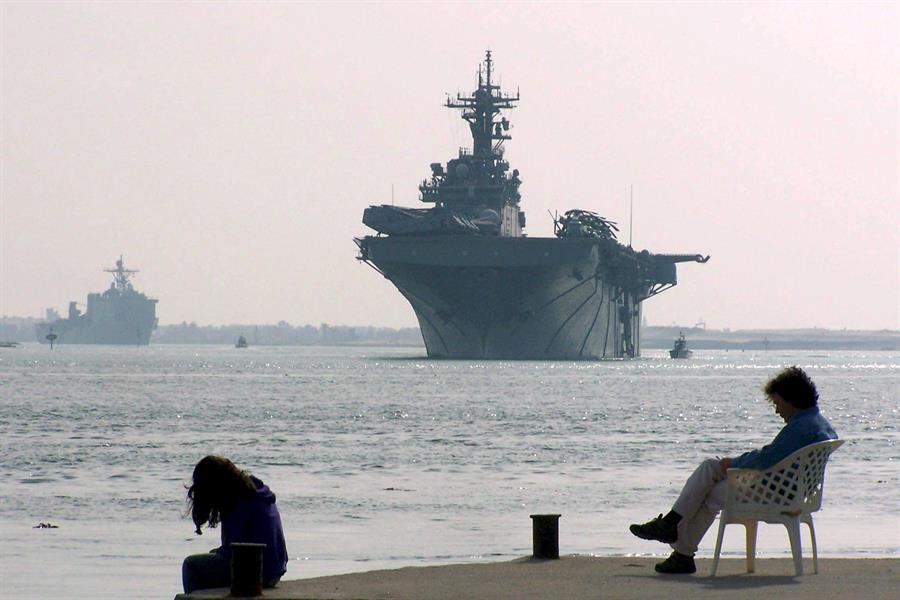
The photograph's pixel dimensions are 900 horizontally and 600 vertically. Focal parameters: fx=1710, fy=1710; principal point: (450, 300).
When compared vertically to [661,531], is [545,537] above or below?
below

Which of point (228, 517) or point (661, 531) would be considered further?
point (661, 531)

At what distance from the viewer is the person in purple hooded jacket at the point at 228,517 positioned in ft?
27.2

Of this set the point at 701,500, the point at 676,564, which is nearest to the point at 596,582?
the point at 676,564

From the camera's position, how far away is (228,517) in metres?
8.44

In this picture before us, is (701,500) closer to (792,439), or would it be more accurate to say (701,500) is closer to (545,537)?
(792,439)

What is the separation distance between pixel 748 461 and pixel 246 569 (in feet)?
9.14

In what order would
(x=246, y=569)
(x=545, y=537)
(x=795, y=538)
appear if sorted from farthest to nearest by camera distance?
(x=545, y=537), (x=795, y=538), (x=246, y=569)

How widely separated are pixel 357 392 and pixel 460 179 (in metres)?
47.0

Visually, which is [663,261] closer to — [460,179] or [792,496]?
[460,179]

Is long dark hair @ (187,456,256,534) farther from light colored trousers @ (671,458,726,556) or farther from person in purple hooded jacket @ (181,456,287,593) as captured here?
light colored trousers @ (671,458,726,556)

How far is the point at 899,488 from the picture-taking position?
19688 mm

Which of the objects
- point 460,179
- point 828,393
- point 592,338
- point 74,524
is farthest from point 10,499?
point 592,338

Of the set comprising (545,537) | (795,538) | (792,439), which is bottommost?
(545,537)

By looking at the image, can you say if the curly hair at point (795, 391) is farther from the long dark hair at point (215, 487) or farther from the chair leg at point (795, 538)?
the long dark hair at point (215, 487)
